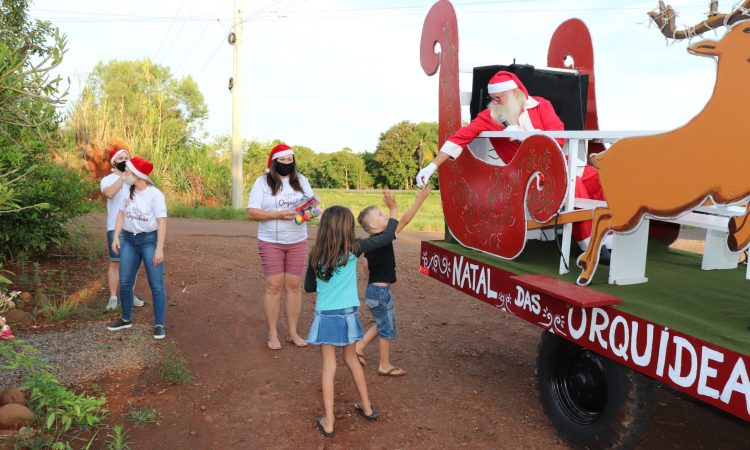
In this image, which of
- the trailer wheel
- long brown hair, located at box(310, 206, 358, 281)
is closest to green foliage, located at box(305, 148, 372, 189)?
long brown hair, located at box(310, 206, 358, 281)

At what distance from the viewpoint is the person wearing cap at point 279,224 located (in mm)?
4777

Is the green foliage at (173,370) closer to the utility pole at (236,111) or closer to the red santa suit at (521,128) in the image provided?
the red santa suit at (521,128)

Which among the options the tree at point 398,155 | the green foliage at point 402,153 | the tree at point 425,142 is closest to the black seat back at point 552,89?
the tree at point 425,142

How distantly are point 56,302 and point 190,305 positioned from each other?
1337 millimetres

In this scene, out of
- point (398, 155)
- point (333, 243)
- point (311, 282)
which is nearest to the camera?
point (333, 243)

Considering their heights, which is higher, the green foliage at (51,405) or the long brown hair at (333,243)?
the long brown hair at (333,243)

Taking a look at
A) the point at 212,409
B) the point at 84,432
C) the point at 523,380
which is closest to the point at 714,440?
the point at 523,380

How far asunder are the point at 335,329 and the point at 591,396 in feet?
4.88

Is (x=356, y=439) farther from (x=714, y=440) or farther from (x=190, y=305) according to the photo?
(x=190, y=305)

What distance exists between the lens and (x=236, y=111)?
Answer: 714 inches

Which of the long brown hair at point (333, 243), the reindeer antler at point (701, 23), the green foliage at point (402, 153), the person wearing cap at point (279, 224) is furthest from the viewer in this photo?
the green foliage at point (402, 153)

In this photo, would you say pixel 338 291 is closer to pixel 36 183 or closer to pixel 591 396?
pixel 591 396

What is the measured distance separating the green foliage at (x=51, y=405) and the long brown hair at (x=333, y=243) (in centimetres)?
134

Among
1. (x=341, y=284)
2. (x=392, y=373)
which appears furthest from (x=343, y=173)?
(x=341, y=284)
